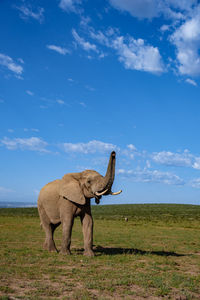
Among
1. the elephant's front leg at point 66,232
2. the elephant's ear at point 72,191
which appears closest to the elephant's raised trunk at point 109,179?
the elephant's ear at point 72,191

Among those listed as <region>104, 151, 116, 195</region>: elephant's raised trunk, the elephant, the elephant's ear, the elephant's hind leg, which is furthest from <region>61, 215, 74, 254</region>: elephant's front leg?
<region>104, 151, 116, 195</region>: elephant's raised trunk

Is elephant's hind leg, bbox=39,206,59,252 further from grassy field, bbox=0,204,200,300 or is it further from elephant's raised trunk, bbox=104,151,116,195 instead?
elephant's raised trunk, bbox=104,151,116,195

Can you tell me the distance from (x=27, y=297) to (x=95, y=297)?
5.54 ft

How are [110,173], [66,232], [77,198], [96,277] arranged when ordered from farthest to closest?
1. [66,232]
2. [77,198]
3. [110,173]
4. [96,277]

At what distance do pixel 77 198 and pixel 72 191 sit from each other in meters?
0.43

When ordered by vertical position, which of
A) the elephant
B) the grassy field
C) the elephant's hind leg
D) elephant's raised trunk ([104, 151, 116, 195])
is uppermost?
elephant's raised trunk ([104, 151, 116, 195])

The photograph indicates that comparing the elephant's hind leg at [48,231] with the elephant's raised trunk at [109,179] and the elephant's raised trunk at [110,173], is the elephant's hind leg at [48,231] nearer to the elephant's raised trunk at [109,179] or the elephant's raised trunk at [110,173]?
the elephant's raised trunk at [109,179]

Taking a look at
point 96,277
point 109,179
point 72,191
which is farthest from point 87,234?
point 96,277

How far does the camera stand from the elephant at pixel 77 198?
13609 millimetres

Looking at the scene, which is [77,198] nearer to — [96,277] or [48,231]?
[48,231]

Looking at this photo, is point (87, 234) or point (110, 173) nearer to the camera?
point (110, 173)

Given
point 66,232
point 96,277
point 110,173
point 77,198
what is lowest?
point 96,277

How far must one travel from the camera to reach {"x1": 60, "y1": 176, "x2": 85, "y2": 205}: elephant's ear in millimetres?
13969

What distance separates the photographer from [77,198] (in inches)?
550
